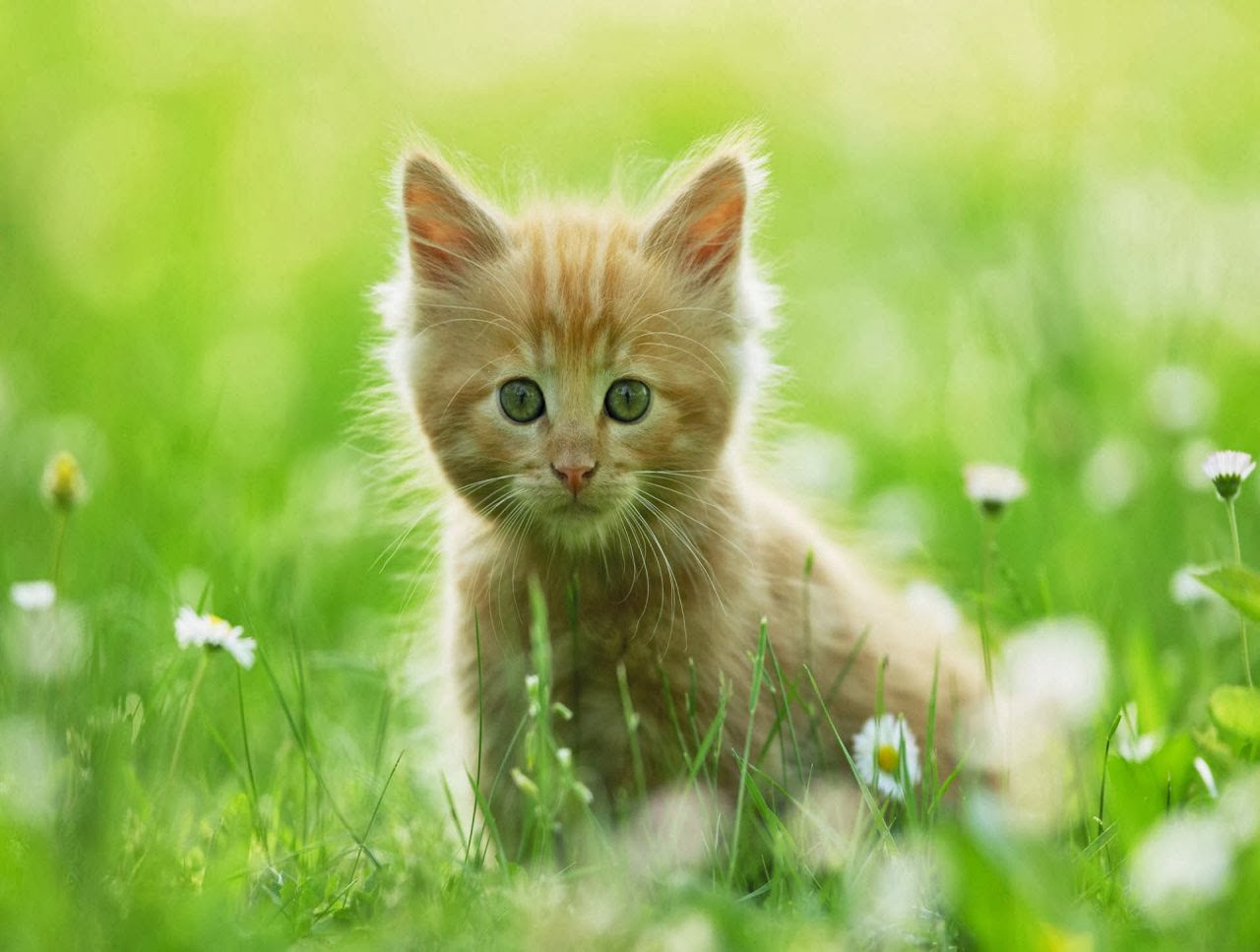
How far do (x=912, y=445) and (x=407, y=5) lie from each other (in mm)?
5024

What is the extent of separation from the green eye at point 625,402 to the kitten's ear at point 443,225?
385mm

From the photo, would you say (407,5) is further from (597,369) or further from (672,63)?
(597,369)

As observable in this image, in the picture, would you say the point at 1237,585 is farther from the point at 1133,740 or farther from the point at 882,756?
the point at 882,756

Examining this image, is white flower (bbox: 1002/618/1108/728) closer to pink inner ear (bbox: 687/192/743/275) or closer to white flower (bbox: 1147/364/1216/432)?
pink inner ear (bbox: 687/192/743/275)

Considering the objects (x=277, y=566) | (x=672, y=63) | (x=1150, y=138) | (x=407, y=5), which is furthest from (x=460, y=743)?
(x=407, y=5)

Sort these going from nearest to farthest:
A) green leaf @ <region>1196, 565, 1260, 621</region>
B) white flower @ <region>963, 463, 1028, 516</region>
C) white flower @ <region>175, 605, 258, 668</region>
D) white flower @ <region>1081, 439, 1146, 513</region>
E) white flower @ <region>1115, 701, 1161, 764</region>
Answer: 1. green leaf @ <region>1196, 565, 1260, 621</region>
2. white flower @ <region>175, 605, 258, 668</region>
3. white flower @ <region>1115, 701, 1161, 764</region>
4. white flower @ <region>963, 463, 1028, 516</region>
5. white flower @ <region>1081, 439, 1146, 513</region>

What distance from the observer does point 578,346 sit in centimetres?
254

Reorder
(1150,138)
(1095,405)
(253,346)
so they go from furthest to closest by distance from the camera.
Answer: (1150,138) < (253,346) < (1095,405)

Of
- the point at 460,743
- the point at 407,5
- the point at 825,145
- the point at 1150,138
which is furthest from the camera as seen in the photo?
the point at 407,5

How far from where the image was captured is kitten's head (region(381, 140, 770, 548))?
252 cm

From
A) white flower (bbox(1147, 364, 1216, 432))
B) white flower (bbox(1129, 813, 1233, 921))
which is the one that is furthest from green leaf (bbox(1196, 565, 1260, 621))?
white flower (bbox(1147, 364, 1216, 432))

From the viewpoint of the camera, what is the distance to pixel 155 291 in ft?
18.1

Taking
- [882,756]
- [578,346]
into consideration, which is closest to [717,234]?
[578,346]

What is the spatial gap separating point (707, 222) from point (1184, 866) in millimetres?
1519
